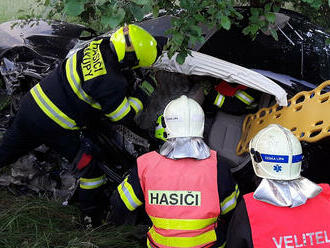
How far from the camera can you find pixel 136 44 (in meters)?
2.75

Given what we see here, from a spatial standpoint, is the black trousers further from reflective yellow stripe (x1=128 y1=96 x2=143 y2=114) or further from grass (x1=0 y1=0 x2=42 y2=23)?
grass (x1=0 y1=0 x2=42 y2=23)

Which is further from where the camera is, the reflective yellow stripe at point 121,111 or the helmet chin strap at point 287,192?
the reflective yellow stripe at point 121,111

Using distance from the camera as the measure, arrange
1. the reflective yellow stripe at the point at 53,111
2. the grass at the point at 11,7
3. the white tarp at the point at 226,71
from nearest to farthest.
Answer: the white tarp at the point at 226,71, the reflective yellow stripe at the point at 53,111, the grass at the point at 11,7

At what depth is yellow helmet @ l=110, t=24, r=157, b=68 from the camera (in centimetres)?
274

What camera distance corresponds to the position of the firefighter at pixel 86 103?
9.07ft

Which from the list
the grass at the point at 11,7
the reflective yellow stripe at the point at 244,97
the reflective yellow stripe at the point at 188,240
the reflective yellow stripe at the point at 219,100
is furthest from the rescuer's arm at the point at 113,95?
the grass at the point at 11,7

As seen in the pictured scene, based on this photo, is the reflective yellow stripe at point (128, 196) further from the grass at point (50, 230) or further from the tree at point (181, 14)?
the tree at point (181, 14)

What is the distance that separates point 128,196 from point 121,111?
0.75 m

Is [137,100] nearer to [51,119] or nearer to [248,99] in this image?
[51,119]

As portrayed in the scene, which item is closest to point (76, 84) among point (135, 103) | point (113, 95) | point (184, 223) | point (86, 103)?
point (86, 103)

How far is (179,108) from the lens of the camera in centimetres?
224

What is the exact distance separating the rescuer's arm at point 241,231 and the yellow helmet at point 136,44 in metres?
1.39

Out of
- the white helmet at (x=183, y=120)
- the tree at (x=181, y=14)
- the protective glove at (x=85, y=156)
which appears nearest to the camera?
the tree at (x=181, y=14)

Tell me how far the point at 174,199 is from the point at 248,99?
1.38 meters
